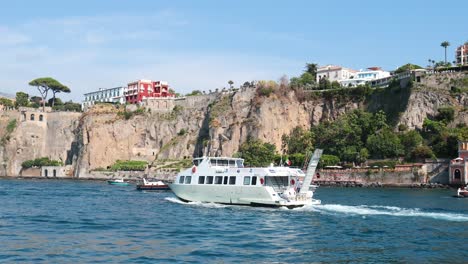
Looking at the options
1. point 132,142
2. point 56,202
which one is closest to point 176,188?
point 56,202

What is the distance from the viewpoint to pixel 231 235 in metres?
32.9

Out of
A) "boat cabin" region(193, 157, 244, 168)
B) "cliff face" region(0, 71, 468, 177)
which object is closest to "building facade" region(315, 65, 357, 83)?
"cliff face" region(0, 71, 468, 177)

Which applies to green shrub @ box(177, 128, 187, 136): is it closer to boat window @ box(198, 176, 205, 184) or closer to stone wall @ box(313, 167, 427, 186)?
stone wall @ box(313, 167, 427, 186)

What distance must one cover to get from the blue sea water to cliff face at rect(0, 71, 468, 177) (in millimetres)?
64010

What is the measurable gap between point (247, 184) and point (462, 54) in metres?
136

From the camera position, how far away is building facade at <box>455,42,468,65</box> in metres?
167

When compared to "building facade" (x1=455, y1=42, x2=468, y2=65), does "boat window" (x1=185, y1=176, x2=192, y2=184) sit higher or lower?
lower

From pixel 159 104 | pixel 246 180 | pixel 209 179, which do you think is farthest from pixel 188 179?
pixel 159 104

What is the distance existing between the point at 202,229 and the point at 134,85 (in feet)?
462

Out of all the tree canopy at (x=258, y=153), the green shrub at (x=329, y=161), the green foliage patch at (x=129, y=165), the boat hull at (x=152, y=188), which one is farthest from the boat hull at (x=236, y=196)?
the green foliage patch at (x=129, y=165)

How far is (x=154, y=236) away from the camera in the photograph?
106 feet

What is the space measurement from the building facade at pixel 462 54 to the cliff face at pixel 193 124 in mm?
61628

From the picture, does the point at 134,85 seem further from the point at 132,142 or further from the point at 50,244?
the point at 50,244

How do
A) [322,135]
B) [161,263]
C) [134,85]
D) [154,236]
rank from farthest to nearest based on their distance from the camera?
[134,85] → [322,135] → [154,236] → [161,263]
